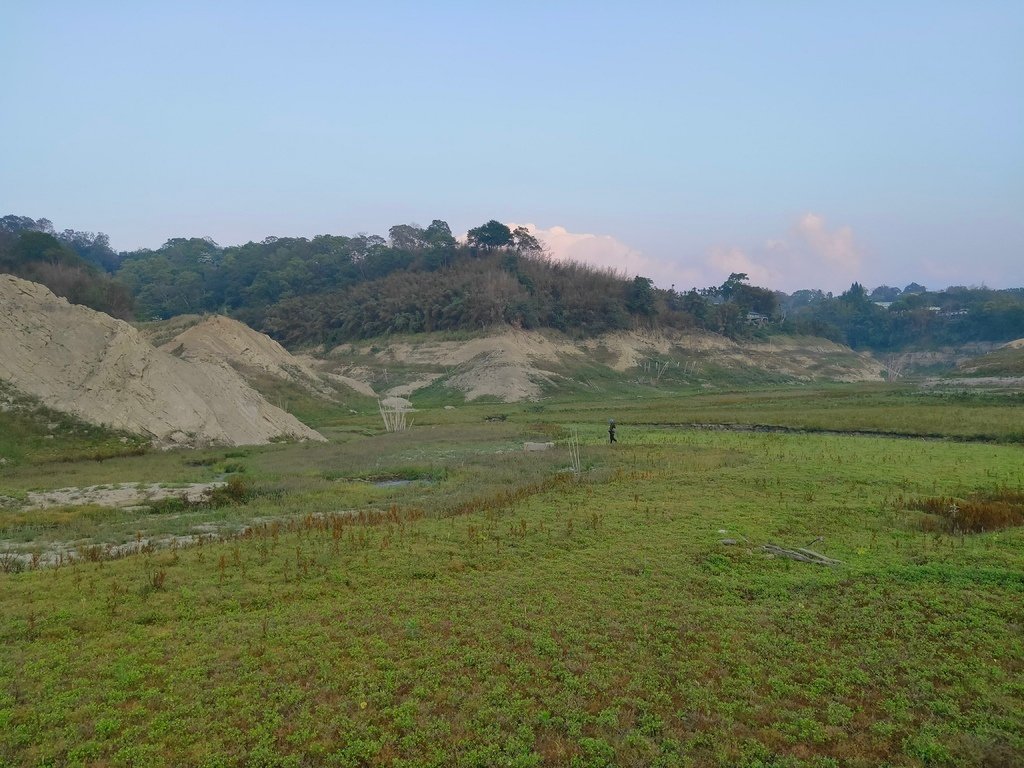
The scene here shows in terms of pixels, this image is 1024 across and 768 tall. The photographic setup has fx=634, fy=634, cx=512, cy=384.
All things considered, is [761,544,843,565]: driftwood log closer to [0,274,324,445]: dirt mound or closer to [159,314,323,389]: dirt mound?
[0,274,324,445]: dirt mound

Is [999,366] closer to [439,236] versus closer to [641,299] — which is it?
[641,299]

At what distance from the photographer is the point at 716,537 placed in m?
13.2

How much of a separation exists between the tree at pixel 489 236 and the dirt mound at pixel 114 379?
77.3 meters

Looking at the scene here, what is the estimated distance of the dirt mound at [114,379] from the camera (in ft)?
96.3

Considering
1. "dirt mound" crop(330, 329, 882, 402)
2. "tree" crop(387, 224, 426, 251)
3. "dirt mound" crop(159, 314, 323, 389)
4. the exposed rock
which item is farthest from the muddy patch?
"tree" crop(387, 224, 426, 251)

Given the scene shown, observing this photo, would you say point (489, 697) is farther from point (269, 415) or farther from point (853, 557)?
point (269, 415)

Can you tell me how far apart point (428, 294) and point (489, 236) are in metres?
24.4

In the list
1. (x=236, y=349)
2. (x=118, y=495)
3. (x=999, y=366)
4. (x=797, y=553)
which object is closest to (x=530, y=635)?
(x=797, y=553)

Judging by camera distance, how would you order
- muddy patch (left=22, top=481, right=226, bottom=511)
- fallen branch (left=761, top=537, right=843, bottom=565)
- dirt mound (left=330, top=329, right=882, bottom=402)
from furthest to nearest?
dirt mound (left=330, top=329, right=882, bottom=402), muddy patch (left=22, top=481, right=226, bottom=511), fallen branch (left=761, top=537, right=843, bottom=565)

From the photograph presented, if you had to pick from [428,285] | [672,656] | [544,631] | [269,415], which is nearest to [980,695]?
[672,656]

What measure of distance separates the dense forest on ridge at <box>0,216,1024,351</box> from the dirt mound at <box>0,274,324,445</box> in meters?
37.1

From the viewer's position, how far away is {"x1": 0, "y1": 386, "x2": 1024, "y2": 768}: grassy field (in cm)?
652

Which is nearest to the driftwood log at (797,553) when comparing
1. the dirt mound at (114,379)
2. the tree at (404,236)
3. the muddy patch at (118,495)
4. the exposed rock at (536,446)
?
the muddy patch at (118,495)

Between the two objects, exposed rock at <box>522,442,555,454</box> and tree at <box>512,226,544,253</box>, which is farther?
tree at <box>512,226,544,253</box>
